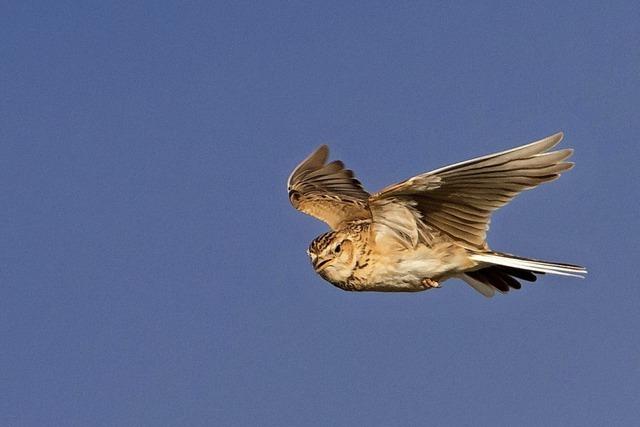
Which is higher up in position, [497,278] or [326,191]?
[326,191]

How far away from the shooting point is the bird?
11.3 metres

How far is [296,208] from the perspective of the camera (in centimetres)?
1557

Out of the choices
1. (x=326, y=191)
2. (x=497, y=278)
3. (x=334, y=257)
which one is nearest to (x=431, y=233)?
(x=334, y=257)

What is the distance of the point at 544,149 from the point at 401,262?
1.98 m

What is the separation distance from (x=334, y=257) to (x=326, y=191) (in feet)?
14.0

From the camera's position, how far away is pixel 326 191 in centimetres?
1638

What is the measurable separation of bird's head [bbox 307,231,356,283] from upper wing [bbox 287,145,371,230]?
3.13 ft

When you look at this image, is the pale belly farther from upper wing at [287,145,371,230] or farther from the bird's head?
upper wing at [287,145,371,230]

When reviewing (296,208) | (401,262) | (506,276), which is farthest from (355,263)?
(296,208)

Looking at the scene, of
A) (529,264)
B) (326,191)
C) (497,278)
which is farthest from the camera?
(326,191)

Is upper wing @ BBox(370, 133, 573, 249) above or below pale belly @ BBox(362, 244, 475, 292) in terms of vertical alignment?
above

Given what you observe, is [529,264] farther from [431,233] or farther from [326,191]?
[326,191]

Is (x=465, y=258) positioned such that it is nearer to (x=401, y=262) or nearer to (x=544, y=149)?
(x=401, y=262)

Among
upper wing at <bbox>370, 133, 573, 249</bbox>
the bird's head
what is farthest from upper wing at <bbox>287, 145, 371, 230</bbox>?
upper wing at <bbox>370, 133, 573, 249</bbox>
